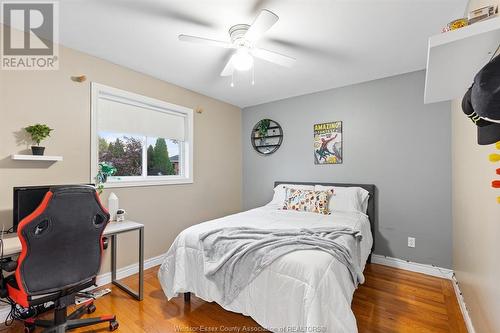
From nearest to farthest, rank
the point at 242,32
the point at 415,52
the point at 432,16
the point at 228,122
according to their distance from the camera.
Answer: the point at 432,16
the point at 242,32
the point at 415,52
the point at 228,122

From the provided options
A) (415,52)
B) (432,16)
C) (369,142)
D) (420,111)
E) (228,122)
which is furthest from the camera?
(228,122)

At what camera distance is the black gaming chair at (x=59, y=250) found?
4.61 ft

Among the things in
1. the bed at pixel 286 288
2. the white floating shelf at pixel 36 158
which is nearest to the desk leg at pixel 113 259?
the bed at pixel 286 288

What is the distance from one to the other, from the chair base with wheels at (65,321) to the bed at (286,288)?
1.65 feet

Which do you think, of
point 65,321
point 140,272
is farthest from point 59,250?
point 140,272

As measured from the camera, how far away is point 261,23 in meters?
1.72

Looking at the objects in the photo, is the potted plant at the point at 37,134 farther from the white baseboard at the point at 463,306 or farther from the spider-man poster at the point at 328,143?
the white baseboard at the point at 463,306

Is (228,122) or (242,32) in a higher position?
(242,32)

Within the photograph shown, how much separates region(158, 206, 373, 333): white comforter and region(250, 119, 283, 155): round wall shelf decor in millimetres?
2294

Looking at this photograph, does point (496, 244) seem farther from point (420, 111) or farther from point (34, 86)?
point (34, 86)

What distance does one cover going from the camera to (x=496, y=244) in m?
1.18

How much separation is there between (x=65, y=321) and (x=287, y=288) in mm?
1556

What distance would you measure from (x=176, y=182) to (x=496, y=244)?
10.3 feet

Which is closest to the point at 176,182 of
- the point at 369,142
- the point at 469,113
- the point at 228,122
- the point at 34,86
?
the point at 228,122
